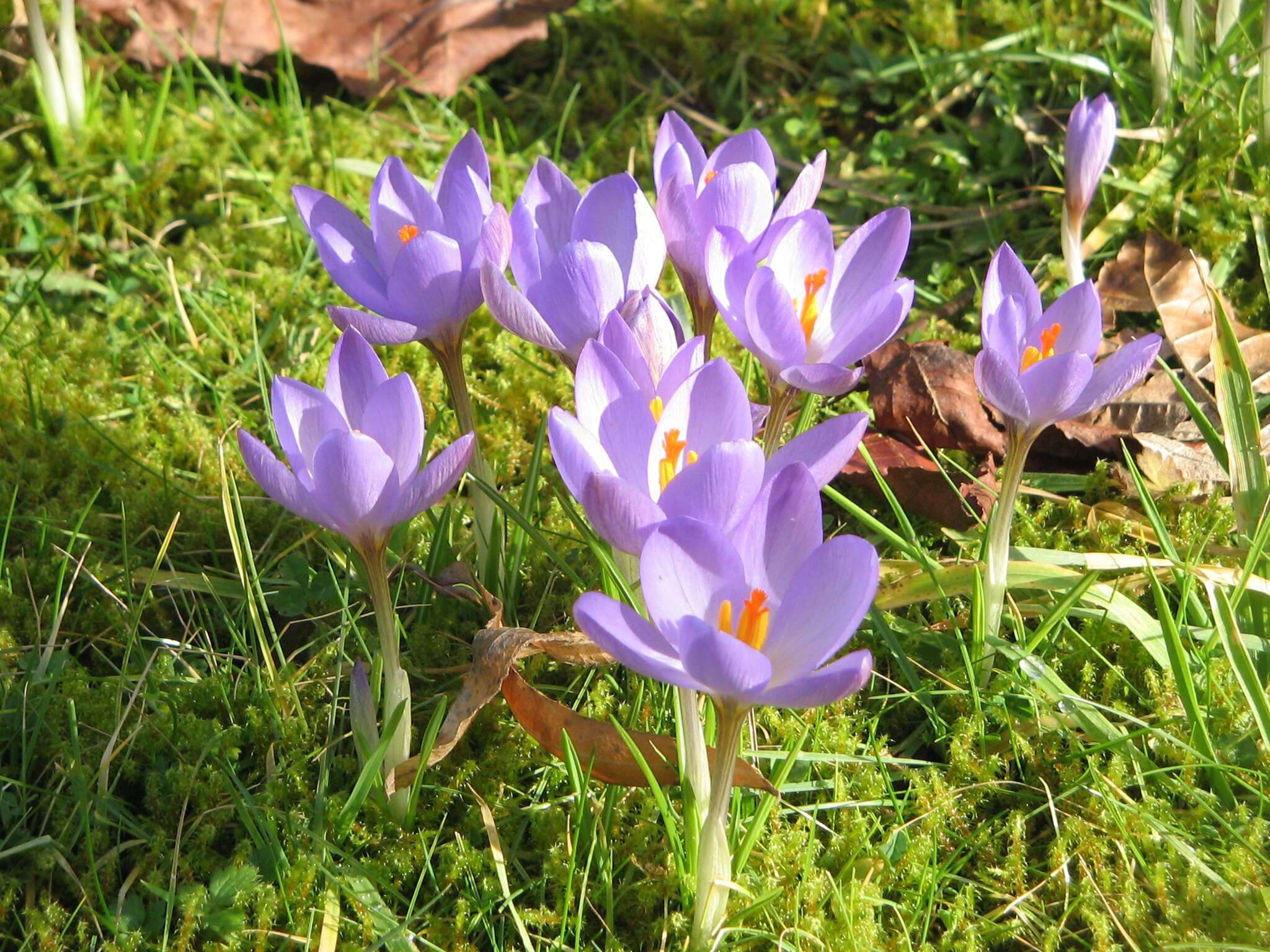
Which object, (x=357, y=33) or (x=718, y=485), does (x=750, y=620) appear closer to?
(x=718, y=485)

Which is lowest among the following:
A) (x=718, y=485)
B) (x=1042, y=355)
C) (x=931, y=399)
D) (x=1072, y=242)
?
(x=931, y=399)

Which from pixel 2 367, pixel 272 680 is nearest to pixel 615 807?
pixel 272 680

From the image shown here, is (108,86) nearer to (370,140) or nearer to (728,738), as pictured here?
(370,140)

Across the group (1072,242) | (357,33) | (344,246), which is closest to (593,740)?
(344,246)

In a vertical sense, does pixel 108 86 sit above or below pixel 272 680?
above

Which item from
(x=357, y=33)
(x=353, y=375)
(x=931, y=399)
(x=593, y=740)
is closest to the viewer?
(x=353, y=375)

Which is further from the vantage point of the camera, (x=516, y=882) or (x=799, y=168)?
(x=799, y=168)
